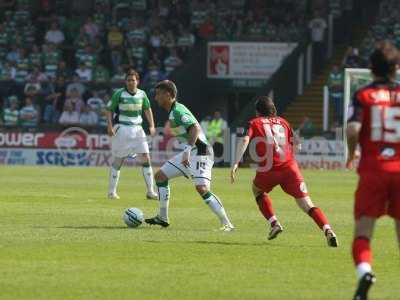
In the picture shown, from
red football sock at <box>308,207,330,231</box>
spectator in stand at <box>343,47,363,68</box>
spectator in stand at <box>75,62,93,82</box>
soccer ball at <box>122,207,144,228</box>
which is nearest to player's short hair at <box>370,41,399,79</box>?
red football sock at <box>308,207,330,231</box>

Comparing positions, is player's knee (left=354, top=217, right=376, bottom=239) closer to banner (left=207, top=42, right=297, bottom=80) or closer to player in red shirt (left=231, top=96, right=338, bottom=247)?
player in red shirt (left=231, top=96, right=338, bottom=247)

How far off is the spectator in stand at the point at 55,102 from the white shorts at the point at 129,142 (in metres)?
19.2

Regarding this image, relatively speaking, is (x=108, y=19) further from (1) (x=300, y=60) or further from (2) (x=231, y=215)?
(2) (x=231, y=215)

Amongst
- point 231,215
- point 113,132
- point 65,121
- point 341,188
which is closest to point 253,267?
point 231,215

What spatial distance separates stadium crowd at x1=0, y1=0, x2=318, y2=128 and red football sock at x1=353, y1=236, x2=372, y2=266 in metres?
31.5

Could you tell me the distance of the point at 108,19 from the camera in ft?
159

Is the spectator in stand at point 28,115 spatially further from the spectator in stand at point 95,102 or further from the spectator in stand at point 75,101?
the spectator in stand at point 95,102

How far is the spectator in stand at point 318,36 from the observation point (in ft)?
147

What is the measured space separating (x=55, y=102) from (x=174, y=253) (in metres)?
29.5

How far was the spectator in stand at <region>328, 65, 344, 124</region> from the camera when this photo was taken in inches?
1614

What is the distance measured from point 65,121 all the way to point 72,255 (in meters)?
28.3

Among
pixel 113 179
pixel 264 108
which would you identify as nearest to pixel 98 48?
pixel 113 179

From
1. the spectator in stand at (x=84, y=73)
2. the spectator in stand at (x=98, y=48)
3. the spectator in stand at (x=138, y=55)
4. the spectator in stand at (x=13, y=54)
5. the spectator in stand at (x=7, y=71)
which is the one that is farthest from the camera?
the spectator in stand at (x=13, y=54)

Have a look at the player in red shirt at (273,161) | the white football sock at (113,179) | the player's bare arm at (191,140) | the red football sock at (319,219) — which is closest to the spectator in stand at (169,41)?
the white football sock at (113,179)
